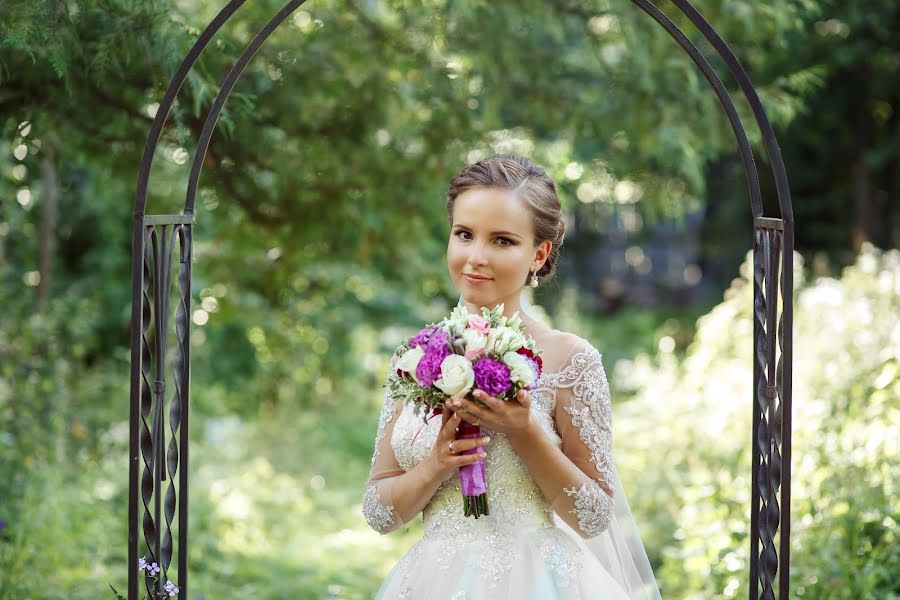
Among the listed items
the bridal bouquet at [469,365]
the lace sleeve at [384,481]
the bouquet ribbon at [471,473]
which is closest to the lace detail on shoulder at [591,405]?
the bridal bouquet at [469,365]

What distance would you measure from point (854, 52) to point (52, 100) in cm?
928

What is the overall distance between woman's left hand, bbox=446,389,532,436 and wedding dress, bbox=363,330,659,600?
0.18 metres

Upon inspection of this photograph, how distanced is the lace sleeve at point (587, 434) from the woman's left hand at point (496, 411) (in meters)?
0.19

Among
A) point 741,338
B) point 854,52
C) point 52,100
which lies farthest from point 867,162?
point 52,100

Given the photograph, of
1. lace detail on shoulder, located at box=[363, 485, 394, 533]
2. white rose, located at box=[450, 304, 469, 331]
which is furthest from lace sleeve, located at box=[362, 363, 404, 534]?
white rose, located at box=[450, 304, 469, 331]

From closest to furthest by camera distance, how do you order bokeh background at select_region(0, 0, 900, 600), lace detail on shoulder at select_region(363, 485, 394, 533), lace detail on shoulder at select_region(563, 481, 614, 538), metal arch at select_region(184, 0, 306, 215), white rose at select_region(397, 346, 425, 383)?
white rose at select_region(397, 346, 425, 383) < lace detail on shoulder at select_region(563, 481, 614, 538) < lace detail on shoulder at select_region(363, 485, 394, 533) < metal arch at select_region(184, 0, 306, 215) < bokeh background at select_region(0, 0, 900, 600)

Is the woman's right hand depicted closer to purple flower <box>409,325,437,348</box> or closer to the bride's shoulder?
purple flower <box>409,325,437,348</box>

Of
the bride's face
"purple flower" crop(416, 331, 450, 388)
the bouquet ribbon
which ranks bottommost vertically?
the bouquet ribbon

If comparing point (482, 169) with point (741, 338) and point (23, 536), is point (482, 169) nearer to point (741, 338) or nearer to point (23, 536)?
point (23, 536)

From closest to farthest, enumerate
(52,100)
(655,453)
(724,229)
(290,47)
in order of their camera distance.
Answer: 1. (52,100)
2. (290,47)
3. (655,453)
4. (724,229)

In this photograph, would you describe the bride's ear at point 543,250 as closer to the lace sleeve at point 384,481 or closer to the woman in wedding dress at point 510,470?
the woman in wedding dress at point 510,470

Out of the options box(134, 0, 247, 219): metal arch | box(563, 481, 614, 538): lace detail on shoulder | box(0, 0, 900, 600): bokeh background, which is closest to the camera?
box(563, 481, 614, 538): lace detail on shoulder

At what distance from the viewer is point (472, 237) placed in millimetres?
2445

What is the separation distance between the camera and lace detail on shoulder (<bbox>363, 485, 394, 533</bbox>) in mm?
2434
